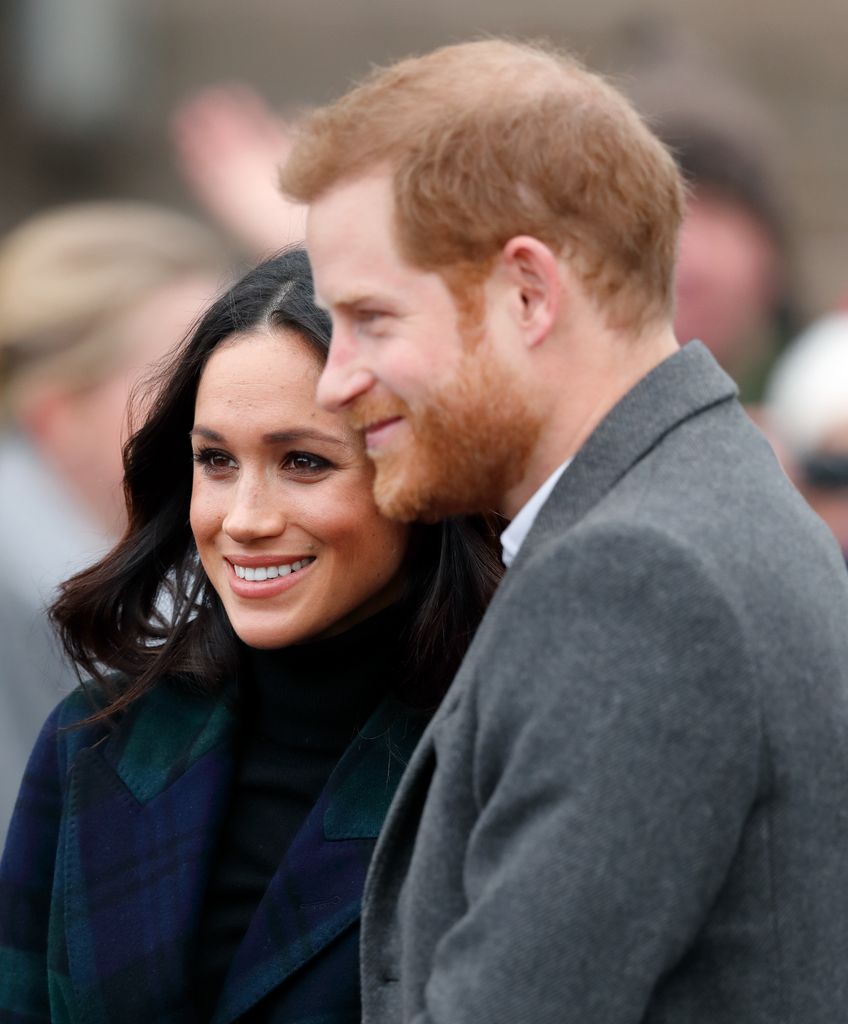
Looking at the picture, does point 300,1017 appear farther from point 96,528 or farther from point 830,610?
point 96,528

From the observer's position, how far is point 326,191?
1.96 meters

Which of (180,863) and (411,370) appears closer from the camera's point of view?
(411,370)

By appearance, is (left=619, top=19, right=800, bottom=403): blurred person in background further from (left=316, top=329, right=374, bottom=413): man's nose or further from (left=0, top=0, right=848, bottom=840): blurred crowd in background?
(left=316, top=329, right=374, bottom=413): man's nose

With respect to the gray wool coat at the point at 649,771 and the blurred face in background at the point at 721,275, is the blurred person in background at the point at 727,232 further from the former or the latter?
the gray wool coat at the point at 649,771

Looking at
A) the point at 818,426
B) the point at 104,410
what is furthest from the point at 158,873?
the point at 818,426

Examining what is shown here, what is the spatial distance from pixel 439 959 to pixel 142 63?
9.87m

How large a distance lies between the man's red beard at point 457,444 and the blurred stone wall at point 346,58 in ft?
27.2

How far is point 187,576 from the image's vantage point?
2.93 metres

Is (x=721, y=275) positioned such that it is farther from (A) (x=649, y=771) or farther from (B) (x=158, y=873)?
(A) (x=649, y=771)

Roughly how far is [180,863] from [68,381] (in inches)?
74.7

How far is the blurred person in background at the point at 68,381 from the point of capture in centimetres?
405

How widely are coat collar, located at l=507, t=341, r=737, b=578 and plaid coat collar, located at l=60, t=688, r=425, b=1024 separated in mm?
864

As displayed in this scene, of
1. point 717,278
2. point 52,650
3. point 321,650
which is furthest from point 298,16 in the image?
point 321,650

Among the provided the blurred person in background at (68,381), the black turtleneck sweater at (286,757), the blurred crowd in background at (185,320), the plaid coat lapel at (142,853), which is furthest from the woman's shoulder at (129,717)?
the blurred person in background at (68,381)
